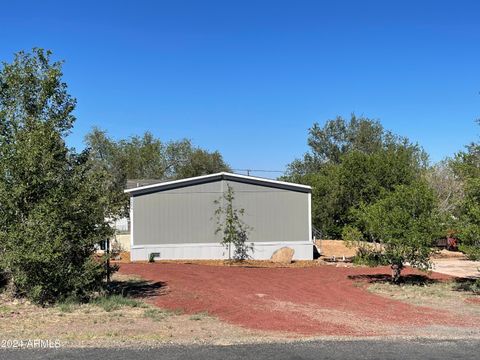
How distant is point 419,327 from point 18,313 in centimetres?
760

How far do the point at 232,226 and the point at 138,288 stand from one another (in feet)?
32.3

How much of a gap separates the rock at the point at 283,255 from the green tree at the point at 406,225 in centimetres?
744

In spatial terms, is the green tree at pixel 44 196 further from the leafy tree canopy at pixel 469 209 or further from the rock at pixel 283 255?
the rock at pixel 283 255

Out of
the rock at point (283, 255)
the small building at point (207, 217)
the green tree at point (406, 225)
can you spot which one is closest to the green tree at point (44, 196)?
the green tree at point (406, 225)

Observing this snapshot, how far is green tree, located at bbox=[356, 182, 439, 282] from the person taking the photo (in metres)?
15.5

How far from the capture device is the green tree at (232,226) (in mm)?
23812

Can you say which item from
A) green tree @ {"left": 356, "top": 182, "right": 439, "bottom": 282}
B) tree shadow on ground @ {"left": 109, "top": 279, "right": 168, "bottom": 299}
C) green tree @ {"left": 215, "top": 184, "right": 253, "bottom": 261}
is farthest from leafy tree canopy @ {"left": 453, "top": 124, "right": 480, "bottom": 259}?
green tree @ {"left": 215, "top": 184, "right": 253, "bottom": 261}

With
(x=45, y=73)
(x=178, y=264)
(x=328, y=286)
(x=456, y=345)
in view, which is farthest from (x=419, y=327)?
(x=178, y=264)

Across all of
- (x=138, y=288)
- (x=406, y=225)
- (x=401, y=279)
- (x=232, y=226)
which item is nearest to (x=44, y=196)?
(x=138, y=288)

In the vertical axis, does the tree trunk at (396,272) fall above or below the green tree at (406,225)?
below

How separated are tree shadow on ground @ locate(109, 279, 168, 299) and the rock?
900 centimetres

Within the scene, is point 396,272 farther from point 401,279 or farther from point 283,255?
point 283,255

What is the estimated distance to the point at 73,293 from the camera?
37.3 ft

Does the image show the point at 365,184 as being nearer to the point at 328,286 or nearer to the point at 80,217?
the point at 328,286
